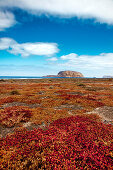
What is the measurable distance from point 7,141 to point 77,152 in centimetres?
489

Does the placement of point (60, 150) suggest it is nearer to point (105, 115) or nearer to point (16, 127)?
point (16, 127)

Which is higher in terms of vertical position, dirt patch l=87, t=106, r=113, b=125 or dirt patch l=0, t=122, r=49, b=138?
dirt patch l=0, t=122, r=49, b=138

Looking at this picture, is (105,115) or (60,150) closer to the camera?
(60,150)

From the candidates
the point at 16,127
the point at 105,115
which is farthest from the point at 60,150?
the point at 105,115

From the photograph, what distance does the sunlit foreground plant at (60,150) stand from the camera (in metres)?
5.73

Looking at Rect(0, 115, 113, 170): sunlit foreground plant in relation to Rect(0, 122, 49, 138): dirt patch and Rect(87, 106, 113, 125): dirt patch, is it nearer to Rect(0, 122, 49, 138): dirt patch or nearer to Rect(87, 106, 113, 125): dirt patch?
Rect(0, 122, 49, 138): dirt patch

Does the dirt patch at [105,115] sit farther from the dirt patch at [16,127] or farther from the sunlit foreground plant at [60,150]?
the dirt patch at [16,127]

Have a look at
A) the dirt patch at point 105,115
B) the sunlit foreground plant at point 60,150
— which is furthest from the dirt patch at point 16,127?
the dirt patch at point 105,115

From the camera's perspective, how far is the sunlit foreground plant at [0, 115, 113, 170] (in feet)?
18.8

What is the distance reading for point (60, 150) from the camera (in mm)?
6746

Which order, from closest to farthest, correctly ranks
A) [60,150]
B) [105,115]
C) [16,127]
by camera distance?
[60,150]
[16,127]
[105,115]

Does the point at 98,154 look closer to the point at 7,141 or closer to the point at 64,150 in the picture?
the point at 64,150

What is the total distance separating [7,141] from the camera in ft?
25.7

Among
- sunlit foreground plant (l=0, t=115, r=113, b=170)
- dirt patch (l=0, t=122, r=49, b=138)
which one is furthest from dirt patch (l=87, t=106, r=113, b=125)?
dirt patch (l=0, t=122, r=49, b=138)
